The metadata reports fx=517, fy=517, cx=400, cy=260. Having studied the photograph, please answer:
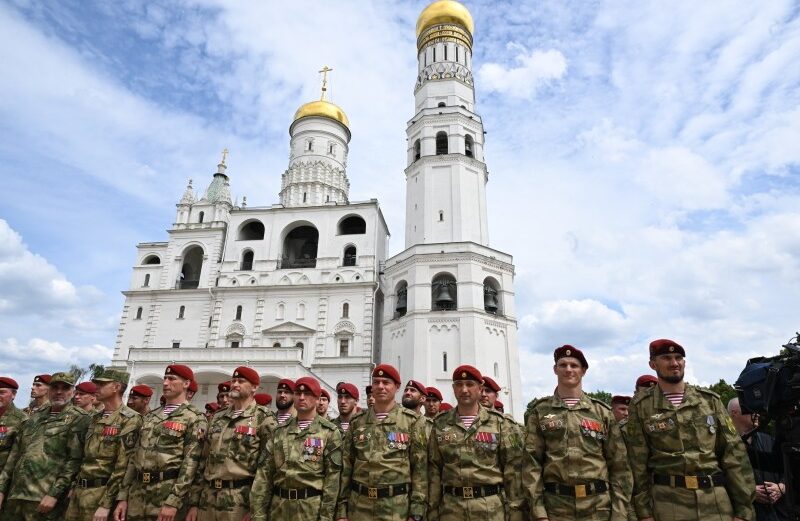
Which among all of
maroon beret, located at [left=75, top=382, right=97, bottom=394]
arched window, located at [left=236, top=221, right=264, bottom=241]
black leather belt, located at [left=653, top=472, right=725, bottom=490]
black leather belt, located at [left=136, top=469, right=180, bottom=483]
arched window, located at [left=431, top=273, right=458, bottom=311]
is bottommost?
black leather belt, located at [left=136, top=469, right=180, bottom=483]

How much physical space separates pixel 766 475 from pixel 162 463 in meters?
5.97

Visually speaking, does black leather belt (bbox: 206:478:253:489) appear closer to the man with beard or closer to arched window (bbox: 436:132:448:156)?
the man with beard

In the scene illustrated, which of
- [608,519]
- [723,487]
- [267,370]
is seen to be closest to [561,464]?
[608,519]

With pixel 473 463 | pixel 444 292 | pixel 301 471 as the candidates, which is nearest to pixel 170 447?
pixel 301 471

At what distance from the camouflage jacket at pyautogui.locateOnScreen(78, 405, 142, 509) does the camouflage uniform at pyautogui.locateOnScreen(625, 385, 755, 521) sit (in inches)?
203

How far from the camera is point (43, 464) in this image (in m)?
6.07

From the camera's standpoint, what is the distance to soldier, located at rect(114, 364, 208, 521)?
208 inches

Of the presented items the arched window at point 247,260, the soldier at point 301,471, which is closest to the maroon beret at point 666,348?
the soldier at point 301,471

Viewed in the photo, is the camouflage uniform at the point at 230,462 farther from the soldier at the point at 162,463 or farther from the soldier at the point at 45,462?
the soldier at the point at 45,462

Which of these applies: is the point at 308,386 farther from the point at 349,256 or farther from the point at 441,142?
the point at 441,142

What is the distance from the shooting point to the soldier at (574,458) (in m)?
4.19

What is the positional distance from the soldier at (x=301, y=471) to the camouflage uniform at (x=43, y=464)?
266 centimetres

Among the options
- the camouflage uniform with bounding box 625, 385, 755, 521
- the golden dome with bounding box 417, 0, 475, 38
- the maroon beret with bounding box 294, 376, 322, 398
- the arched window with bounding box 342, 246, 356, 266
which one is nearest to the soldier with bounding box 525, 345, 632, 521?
the camouflage uniform with bounding box 625, 385, 755, 521

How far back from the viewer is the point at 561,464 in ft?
14.2
